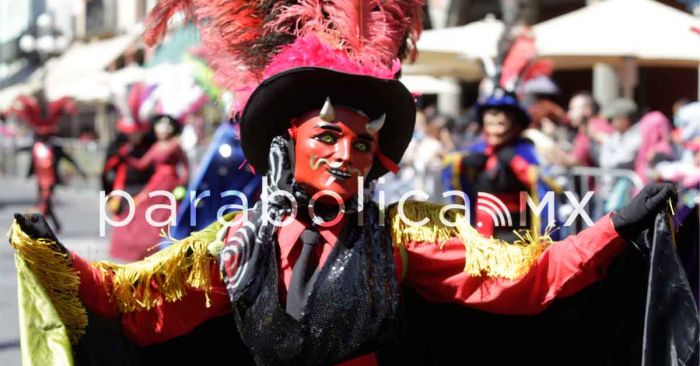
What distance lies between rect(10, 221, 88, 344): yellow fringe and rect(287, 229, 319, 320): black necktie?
59 centimetres

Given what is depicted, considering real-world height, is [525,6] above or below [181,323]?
above

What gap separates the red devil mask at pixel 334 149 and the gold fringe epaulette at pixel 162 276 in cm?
36

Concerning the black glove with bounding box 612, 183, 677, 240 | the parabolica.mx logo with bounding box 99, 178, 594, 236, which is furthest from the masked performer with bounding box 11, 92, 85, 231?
the black glove with bounding box 612, 183, 677, 240

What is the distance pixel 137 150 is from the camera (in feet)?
32.0

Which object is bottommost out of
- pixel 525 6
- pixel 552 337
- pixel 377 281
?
pixel 552 337

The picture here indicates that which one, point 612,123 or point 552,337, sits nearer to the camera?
point 552,337

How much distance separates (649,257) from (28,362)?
5.95ft

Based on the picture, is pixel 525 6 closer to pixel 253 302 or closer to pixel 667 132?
pixel 667 132

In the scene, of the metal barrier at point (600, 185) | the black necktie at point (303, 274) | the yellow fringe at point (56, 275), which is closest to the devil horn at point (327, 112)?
the black necktie at point (303, 274)

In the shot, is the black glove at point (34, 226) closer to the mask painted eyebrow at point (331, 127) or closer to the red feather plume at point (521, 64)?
the mask painted eyebrow at point (331, 127)

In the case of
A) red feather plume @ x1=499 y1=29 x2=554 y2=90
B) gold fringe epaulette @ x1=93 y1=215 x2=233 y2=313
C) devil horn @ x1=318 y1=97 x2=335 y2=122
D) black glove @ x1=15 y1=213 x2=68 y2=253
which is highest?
red feather plume @ x1=499 y1=29 x2=554 y2=90

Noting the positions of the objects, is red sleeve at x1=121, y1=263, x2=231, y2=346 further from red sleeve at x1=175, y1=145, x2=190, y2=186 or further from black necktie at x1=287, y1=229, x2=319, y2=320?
red sleeve at x1=175, y1=145, x2=190, y2=186

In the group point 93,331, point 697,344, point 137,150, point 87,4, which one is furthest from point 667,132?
point 87,4

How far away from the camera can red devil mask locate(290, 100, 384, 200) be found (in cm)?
303
